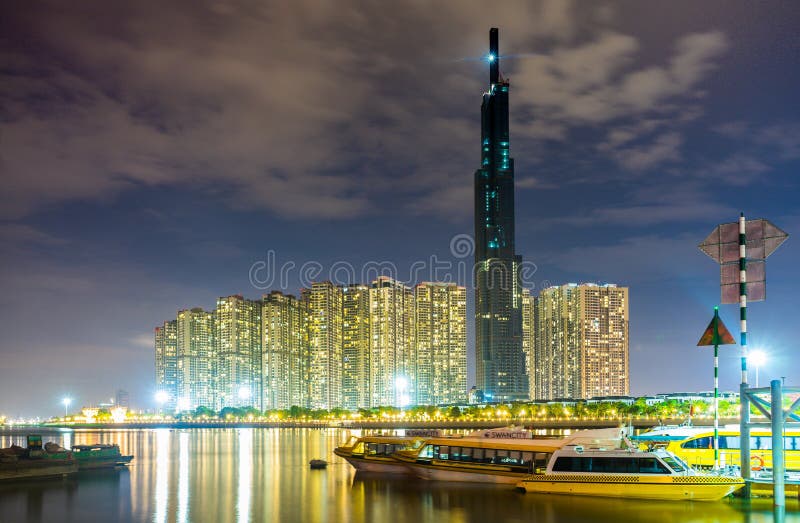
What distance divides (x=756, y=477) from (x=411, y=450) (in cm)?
2246

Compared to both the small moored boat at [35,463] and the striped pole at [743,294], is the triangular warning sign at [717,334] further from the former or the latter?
the small moored boat at [35,463]

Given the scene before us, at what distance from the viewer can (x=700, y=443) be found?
44.0 metres

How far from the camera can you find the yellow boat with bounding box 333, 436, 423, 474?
54.4 meters

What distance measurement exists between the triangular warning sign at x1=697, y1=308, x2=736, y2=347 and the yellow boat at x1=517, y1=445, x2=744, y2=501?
5.96 meters

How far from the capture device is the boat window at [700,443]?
143 feet

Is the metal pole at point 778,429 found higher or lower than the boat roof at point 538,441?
higher

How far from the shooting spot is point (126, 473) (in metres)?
64.2

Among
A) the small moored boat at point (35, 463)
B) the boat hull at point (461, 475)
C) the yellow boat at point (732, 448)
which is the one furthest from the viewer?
the small moored boat at point (35, 463)

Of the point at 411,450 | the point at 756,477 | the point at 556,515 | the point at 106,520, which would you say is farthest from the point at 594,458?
the point at 106,520

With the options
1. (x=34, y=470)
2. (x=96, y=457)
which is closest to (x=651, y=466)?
(x=34, y=470)

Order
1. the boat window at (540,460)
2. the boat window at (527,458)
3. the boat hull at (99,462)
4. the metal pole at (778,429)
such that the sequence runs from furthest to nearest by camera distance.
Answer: the boat hull at (99,462) < the boat window at (527,458) < the boat window at (540,460) < the metal pole at (778,429)

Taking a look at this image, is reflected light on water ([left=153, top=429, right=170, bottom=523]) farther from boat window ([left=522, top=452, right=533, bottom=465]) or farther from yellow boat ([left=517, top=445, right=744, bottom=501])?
boat window ([left=522, top=452, right=533, bottom=465])

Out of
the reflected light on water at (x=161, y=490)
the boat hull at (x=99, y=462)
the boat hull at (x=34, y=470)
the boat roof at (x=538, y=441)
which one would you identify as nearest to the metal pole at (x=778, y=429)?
the boat roof at (x=538, y=441)

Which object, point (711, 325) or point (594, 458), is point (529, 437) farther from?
point (711, 325)
